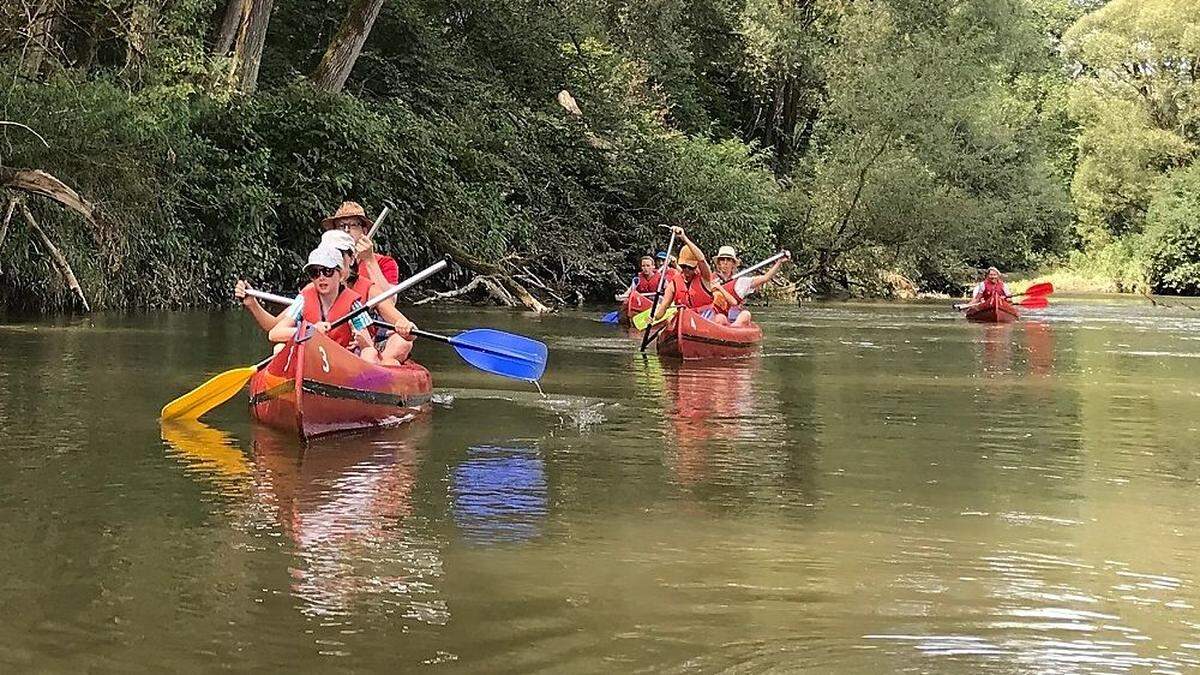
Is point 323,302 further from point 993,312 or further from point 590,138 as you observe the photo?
point 590,138

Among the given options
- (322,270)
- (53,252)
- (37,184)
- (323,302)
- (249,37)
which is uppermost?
(249,37)

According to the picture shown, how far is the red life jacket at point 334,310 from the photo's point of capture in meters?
7.39

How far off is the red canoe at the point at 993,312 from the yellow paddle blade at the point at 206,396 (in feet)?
50.2

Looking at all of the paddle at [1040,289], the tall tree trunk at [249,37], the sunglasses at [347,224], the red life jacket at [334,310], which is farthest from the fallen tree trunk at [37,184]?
the paddle at [1040,289]

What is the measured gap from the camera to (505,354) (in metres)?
8.76

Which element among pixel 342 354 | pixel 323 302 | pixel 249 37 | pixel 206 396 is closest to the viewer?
pixel 342 354

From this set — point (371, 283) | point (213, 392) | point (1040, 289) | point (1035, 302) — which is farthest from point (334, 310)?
point (1040, 289)

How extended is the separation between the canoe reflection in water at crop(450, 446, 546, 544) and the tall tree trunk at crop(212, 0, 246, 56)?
1432 cm

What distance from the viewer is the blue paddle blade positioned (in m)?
8.73

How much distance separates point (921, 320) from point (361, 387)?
48.1ft

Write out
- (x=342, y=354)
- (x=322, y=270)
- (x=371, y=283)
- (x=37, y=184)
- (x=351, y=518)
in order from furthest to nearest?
(x=37, y=184)
(x=371, y=283)
(x=322, y=270)
(x=342, y=354)
(x=351, y=518)

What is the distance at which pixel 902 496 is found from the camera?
5.83m

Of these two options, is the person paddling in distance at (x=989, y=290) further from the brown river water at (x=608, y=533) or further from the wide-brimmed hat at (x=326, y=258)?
the wide-brimmed hat at (x=326, y=258)

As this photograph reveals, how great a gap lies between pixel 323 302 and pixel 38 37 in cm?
901
